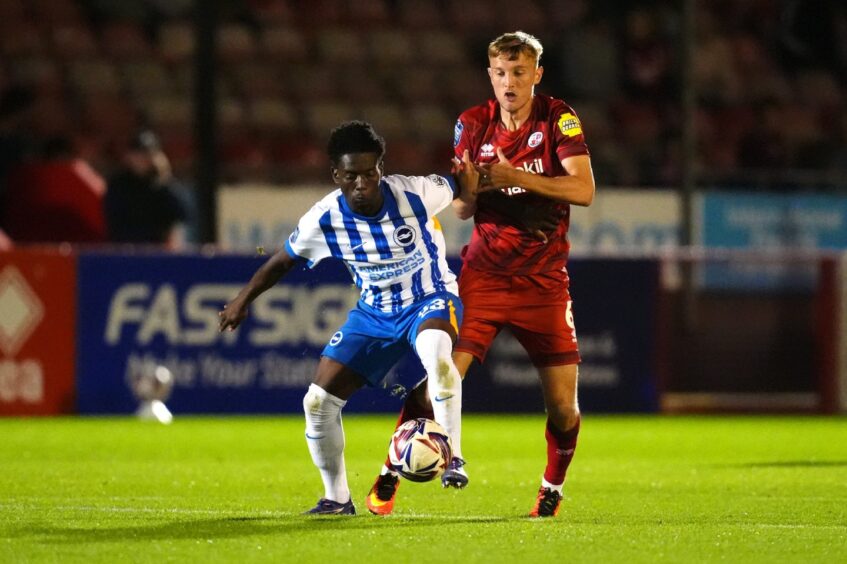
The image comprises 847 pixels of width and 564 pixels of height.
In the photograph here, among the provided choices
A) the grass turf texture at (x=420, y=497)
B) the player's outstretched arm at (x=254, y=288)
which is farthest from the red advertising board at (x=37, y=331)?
the player's outstretched arm at (x=254, y=288)

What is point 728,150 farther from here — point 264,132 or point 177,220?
point 177,220

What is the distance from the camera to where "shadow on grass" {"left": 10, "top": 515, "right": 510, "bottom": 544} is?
22.6 ft

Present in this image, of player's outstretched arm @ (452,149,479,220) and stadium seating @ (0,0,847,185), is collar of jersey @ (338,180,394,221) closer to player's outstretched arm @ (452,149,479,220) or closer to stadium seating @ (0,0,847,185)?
player's outstretched arm @ (452,149,479,220)

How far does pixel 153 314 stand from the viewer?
1473 cm

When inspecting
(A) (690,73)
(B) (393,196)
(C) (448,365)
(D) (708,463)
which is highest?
(A) (690,73)

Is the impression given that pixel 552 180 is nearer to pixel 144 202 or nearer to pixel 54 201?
pixel 144 202

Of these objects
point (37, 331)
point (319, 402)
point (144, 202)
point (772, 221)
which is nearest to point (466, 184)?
point (319, 402)

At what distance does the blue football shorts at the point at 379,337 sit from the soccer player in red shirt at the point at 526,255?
0.30m

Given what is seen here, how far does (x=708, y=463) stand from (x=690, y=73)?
7196 mm

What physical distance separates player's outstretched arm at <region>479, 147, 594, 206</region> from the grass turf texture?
4.72 ft

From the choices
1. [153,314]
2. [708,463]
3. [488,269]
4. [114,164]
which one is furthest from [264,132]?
[488,269]

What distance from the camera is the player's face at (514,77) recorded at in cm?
762

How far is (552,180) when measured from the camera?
296 inches

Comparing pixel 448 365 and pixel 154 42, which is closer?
pixel 448 365
